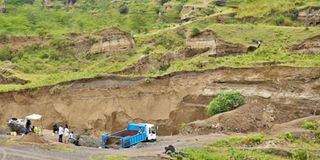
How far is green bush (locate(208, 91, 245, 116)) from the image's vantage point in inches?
1339

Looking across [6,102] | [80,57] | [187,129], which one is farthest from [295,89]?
[80,57]

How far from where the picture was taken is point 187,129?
32562 mm

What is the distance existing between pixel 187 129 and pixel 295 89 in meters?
7.41

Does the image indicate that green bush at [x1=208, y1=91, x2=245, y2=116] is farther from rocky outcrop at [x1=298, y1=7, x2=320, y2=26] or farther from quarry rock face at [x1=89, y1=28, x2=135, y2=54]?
quarry rock face at [x1=89, y1=28, x2=135, y2=54]

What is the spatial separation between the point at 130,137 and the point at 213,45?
22.4 m

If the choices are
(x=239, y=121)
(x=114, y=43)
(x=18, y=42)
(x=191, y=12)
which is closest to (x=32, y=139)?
(x=239, y=121)

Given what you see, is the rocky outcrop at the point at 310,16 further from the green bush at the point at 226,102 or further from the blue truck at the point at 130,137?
the blue truck at the point at 130,137

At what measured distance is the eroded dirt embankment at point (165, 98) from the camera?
1322 inches

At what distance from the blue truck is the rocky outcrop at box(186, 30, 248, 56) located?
18.8m

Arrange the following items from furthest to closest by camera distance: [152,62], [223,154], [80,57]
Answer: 1. [80,57]
2. [152,62]
3. [223,154]

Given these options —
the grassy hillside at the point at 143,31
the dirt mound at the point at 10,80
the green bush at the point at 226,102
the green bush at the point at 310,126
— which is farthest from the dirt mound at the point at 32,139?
the dirt mound at the point at 10,80

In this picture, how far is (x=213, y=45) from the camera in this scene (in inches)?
2008

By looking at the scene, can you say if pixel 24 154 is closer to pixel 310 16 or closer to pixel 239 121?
pixel 239 121

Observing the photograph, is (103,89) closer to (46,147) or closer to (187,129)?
(187,129)
